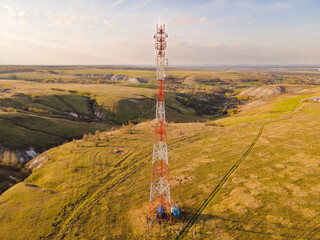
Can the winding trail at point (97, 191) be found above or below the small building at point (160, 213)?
below

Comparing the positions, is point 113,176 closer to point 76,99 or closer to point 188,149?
point 188,149

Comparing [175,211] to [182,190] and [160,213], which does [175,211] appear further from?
[182,190]

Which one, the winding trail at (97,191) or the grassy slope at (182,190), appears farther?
the winding trail at (97,191)

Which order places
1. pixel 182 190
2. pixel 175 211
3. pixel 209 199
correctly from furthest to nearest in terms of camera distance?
pixel 182 190, pixel 209 199, pixel 175 211

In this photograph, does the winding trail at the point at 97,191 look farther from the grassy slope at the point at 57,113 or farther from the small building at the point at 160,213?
the grassy slope at the point at 57,113

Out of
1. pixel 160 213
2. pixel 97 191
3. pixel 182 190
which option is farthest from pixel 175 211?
pixel 97 191

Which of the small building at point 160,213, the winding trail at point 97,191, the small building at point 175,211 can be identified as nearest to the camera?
the small building at point 160,213

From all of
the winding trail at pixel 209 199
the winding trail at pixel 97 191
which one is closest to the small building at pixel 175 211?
the winding trail at pixel 209 199

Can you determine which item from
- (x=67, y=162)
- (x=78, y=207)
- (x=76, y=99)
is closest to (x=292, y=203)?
(x=78, y=207)
